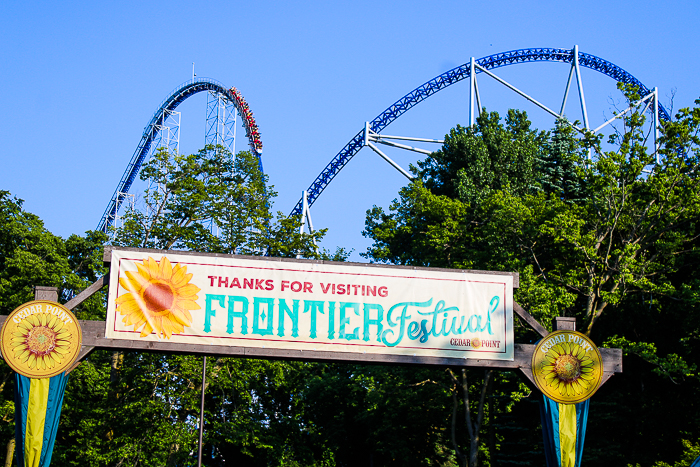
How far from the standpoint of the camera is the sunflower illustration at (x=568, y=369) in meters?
11.7

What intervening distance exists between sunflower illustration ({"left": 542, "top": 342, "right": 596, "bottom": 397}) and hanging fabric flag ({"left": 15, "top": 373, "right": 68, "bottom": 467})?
7.66 m

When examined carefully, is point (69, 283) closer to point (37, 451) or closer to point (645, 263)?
point (37, 451)

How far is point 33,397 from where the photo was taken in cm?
1088

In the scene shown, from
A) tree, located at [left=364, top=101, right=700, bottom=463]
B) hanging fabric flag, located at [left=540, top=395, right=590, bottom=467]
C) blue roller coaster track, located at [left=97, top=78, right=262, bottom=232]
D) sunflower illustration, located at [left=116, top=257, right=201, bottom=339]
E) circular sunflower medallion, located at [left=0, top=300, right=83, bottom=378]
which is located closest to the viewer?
circular sunflower medallion, located at [left=0, top=300, right=83, bottom=378]

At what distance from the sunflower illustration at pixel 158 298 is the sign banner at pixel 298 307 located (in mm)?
16

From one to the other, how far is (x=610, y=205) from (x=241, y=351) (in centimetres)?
1301

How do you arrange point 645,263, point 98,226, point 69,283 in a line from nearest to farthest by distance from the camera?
point 645,263
point 69,283
point 98,226

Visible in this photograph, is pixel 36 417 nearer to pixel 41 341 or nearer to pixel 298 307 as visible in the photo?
pixel 41 341

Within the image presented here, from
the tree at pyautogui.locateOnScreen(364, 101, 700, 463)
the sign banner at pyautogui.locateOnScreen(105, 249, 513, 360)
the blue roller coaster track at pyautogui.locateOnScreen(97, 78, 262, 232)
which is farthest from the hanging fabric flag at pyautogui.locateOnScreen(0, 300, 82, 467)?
the blue roller coaster track at pyautogui.locateOnScreen(97, 78, 262, 232)

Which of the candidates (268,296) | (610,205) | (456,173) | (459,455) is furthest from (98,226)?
(268,296)

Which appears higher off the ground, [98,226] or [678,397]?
[98,226]

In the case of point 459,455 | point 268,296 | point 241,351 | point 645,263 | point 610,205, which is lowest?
point 459,455

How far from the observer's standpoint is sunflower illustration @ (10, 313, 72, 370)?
10930 millimetres

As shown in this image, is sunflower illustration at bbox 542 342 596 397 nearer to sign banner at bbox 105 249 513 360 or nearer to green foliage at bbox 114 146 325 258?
sign banner at bbox 105 249 513 360
